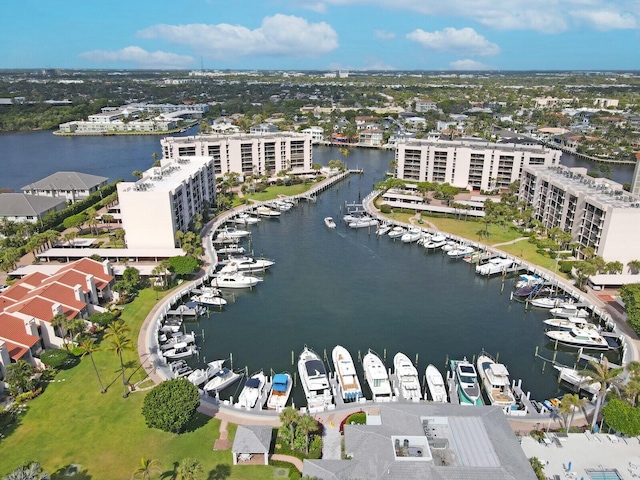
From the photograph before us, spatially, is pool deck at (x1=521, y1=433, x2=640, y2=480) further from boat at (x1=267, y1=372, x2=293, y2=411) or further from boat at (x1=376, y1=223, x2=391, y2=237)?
boat at (x1=376, y1=223, x2=391, y2=237)

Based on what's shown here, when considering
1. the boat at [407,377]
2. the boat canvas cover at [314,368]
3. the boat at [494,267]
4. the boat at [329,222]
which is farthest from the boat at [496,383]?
the boat at [329,222]

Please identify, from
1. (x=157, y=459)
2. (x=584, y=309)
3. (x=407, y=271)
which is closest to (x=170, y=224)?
(x=407, y=271)

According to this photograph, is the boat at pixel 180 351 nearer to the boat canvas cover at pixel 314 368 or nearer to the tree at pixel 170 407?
the tree at pixel 170 407

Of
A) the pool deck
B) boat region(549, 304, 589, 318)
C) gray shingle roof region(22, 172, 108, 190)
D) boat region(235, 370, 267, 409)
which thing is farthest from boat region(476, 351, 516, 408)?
gray shingle roof region(22, 172, 108, 190)

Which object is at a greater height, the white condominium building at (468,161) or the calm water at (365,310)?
the white condominium building at (468,161)

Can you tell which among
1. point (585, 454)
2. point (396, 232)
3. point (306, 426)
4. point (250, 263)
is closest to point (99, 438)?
point (306, 426)
